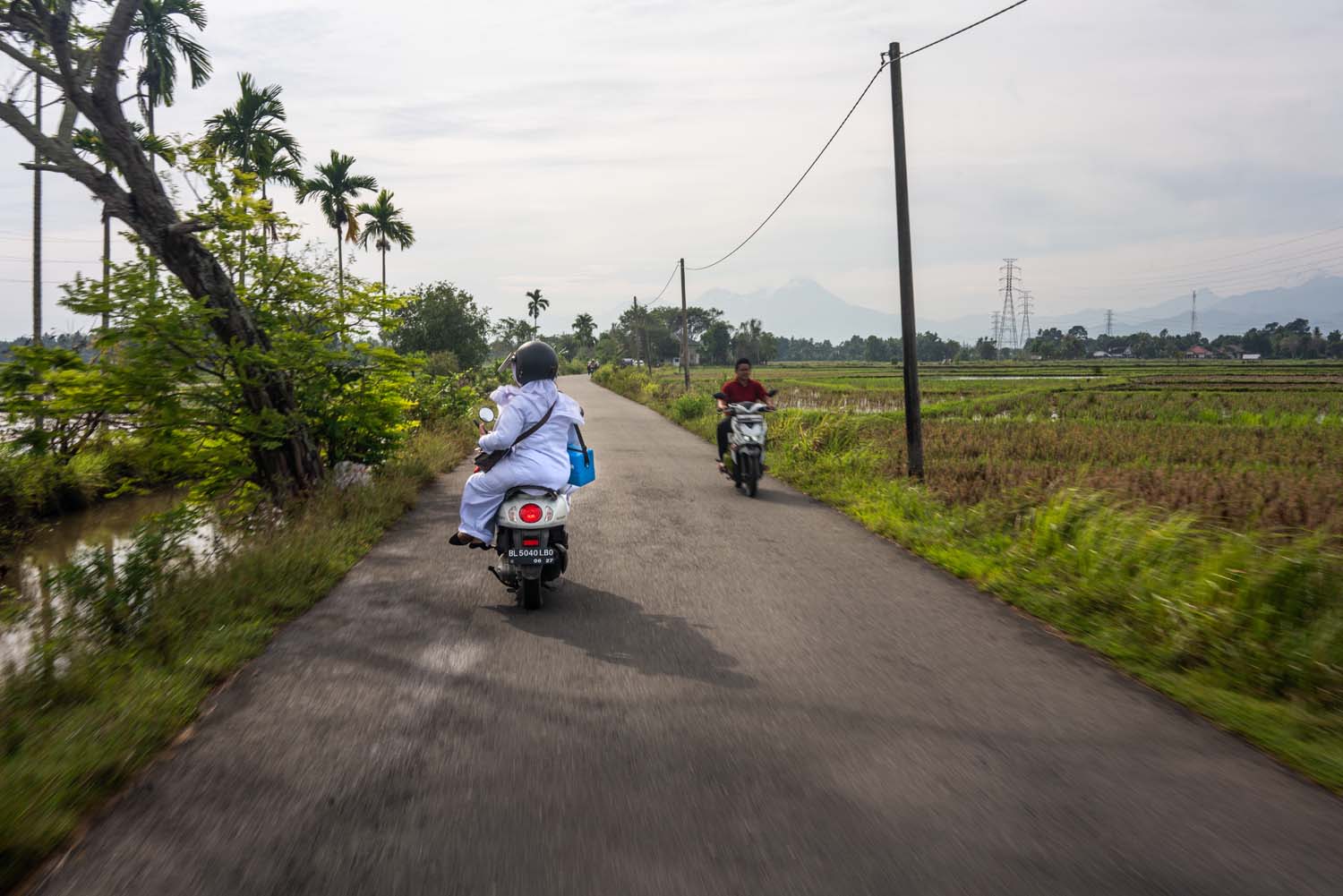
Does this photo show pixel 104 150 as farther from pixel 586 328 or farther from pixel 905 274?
pixel 586 328

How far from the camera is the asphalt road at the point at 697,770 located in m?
2.80

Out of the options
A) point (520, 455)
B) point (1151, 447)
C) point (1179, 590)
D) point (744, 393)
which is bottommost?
point (1179, 590)

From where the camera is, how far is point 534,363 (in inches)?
251

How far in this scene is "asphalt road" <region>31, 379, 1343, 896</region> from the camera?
280 cm

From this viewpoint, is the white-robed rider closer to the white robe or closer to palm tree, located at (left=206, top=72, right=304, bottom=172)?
the white robe

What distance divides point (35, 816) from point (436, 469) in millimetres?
11496

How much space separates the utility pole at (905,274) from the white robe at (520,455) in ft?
23.8

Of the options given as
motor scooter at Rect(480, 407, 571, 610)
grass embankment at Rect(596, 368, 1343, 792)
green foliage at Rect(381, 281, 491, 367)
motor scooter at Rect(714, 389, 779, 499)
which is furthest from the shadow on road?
green foliage at Rect(381, 281, 491, 367)

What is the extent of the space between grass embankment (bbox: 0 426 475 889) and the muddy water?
1.65 ft

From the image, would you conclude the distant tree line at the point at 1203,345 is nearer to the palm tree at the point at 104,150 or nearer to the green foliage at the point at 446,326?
the green foliage at the point at 446,326

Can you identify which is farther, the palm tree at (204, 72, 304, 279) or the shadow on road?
the palm tree at (204, 72, 304, 279)

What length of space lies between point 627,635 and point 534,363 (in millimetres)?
2141

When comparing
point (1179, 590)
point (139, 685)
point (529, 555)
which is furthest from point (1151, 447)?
point (139, 685)

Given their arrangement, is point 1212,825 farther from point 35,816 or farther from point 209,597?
point 209,597
